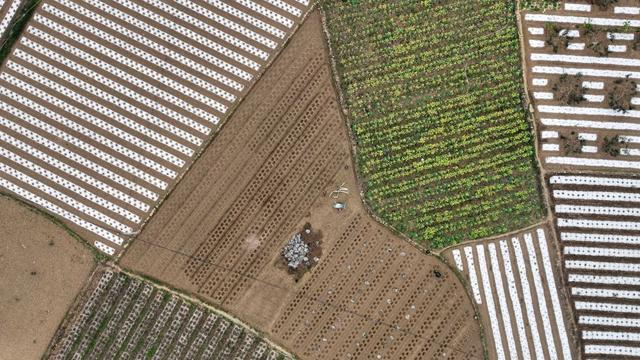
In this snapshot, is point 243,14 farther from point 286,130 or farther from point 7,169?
point 7,169

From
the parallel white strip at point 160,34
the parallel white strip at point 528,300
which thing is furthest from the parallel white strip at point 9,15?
the parallel white strip at point 528,300

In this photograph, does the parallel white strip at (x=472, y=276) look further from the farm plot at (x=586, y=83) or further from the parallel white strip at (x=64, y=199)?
the parallel white strip at (x=64, y=199)

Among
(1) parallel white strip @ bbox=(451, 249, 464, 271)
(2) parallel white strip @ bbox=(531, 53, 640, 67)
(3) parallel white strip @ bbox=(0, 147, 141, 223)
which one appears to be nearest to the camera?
(1) parallel white strip @ bbox=(451, 249, 464, 271)

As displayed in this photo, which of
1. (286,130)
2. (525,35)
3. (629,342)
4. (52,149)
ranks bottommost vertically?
(52,149)

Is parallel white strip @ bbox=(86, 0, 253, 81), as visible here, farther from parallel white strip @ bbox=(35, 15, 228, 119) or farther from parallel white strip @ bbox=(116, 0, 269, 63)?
parallel white strip @ bbox=(35, 15, 228, 119)

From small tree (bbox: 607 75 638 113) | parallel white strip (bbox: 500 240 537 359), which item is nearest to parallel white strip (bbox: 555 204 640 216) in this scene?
parallel white strip (bbox: 500 240 537 359)

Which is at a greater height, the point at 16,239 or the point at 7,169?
the point at 7,169

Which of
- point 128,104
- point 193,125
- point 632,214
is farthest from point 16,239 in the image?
point 632,214
